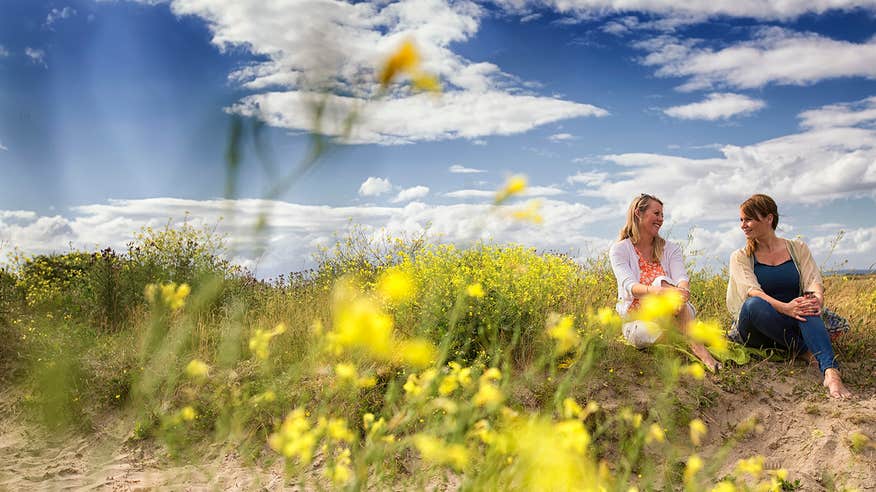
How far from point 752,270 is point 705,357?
80 cm

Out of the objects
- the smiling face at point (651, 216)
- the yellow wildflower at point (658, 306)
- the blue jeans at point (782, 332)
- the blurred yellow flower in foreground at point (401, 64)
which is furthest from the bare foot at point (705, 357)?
the blurred yellow flower in foreground at point (401, 64)

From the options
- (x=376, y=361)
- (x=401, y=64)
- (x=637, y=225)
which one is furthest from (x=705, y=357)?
(x=401, y=64)

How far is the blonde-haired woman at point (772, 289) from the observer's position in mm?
4367

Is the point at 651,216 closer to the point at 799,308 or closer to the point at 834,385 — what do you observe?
the point at 799,308

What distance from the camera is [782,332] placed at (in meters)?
4.58

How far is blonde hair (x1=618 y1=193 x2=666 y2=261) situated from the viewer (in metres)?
4.59

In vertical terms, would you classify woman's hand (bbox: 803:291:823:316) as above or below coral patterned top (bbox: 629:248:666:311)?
below

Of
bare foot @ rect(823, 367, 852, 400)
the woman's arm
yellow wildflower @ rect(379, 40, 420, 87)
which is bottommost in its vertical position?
bare foot @ rect(823, 367, 852, 400)

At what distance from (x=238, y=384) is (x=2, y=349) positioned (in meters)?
2.63

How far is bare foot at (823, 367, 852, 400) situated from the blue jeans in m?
0.05

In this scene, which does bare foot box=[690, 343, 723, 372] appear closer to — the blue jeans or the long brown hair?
the blue jeans

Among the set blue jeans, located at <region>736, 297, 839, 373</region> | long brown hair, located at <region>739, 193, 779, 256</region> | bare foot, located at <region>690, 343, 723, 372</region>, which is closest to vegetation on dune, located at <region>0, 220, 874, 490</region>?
bare foot, located at <region>690, 343, 723, 372</region>

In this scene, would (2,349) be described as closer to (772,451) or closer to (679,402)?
(679,402)

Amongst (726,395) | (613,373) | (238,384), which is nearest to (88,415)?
(238,384)
